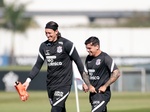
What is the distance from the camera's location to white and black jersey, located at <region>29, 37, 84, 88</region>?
17.0 meters

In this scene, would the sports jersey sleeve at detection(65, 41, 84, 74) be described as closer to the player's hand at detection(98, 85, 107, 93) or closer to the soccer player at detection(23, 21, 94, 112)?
the soccer player at detection(23, 21, 94, 112)

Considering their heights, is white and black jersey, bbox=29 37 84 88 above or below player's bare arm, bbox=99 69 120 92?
above

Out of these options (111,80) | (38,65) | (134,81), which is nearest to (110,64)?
(111,80)

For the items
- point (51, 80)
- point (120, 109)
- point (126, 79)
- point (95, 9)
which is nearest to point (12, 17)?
point (95, 9)

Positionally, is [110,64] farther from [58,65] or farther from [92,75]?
[58,65]

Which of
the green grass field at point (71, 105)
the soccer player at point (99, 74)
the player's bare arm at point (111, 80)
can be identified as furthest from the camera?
the green grass field at point (71, 105)

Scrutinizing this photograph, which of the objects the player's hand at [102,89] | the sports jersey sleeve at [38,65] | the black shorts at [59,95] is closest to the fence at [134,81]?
the sports jersey sleeve at [38,65]

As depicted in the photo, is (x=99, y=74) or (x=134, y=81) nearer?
(x=99, y=74)

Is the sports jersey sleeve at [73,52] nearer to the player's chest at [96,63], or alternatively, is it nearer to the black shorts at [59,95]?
the player's chest at [96,63]

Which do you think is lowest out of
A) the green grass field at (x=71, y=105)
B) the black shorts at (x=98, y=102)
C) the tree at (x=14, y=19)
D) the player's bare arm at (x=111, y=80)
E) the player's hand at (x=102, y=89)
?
the tree at (x=14, y=19)

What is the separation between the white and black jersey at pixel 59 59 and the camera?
16953 millimetres

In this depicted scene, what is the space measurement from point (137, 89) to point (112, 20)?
68.3 meters

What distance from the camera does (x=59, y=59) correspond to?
16953mm

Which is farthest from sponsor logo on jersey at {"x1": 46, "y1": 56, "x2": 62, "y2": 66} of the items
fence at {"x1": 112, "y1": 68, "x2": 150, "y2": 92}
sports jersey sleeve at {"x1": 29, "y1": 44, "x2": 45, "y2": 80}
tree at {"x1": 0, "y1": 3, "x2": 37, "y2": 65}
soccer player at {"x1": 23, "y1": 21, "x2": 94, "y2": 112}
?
tree at {"x1": 0, "y1": 3, "x2": 37, "y2": 65}
